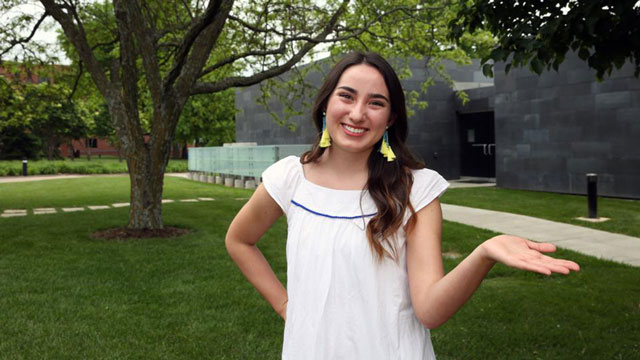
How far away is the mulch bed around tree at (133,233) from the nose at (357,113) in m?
8.27

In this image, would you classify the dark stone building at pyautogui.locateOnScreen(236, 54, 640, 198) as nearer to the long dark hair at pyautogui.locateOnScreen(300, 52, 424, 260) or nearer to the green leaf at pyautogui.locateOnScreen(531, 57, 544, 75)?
the green leaf at pyautogui.locateOnScreen(531, 57, 544, 75)

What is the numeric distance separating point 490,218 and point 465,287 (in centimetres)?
1042

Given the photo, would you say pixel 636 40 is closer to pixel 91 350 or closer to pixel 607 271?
pixel 607 271

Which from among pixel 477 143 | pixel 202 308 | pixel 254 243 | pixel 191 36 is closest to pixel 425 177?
pixel 254 243

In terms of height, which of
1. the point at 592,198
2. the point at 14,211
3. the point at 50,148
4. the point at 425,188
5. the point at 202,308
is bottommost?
the point at 202,308

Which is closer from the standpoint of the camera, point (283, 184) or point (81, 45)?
point (283, 184)

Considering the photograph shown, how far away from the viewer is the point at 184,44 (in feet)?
28.4

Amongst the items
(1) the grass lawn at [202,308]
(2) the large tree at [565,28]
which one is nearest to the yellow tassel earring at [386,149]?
(2) the large tree at [565,28]

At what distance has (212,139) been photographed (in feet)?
154

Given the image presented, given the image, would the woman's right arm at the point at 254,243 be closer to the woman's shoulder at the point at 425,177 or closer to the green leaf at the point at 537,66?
the woman's shoulder at the point at 425,177

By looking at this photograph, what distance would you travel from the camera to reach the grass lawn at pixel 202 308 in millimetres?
4574

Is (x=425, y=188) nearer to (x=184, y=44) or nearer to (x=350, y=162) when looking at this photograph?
(x=350, y=162)

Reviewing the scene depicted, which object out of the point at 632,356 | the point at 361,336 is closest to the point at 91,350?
the point at 361,336

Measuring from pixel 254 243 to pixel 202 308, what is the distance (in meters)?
3.74
